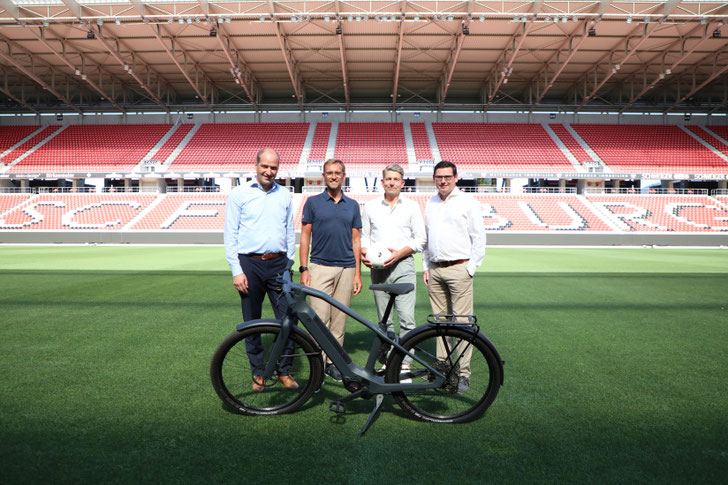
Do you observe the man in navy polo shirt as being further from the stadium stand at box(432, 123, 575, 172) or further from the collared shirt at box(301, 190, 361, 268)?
the stadium stand at box(432, 123, 575, 172)

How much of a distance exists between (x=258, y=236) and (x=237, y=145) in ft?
112

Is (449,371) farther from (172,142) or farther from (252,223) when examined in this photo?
(172,142)

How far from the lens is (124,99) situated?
3538 cm

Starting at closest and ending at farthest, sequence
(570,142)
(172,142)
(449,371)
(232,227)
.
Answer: (449,371) < (232,227) < (570,142) < (172,142)

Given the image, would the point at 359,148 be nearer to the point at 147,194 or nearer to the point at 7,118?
the point at 147,194

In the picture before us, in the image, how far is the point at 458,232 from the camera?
13.1ft

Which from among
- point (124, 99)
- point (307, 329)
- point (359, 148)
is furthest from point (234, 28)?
point (307, 329)

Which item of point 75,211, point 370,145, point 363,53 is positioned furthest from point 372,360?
point 370,145

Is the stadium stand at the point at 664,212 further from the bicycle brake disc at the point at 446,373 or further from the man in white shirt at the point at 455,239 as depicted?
the bicycle brake disc at the point at 446,373

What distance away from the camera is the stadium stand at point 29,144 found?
34.3 meters

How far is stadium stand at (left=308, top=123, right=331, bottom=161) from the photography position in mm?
34500

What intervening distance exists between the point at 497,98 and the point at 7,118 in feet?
145

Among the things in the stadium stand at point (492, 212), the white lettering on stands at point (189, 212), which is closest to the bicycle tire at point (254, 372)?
the stadium stand at point (492, 212)

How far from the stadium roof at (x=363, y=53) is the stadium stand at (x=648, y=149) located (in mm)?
2184
